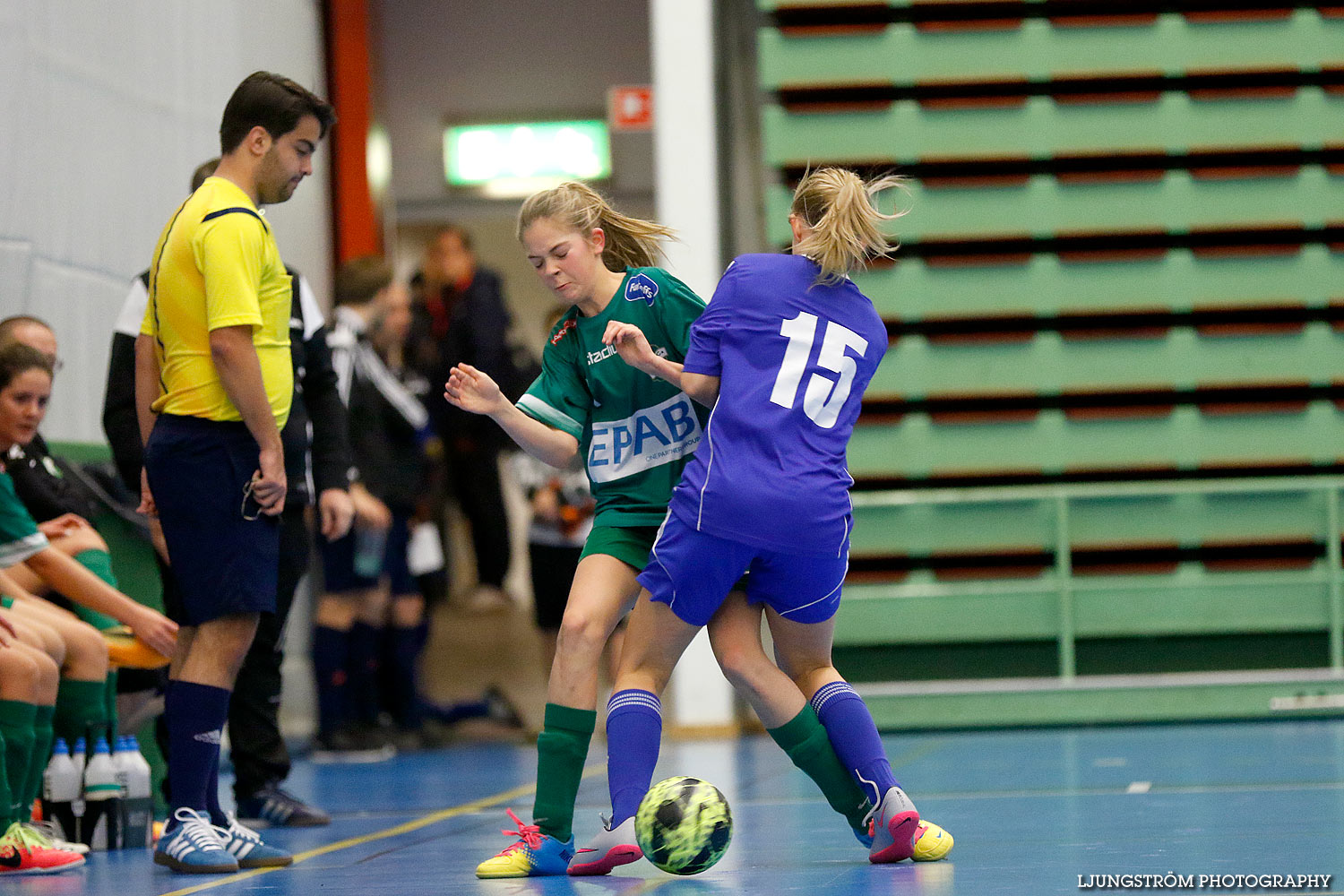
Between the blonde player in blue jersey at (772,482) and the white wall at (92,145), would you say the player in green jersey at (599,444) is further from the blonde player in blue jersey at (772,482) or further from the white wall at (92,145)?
the white wall at (92,145)

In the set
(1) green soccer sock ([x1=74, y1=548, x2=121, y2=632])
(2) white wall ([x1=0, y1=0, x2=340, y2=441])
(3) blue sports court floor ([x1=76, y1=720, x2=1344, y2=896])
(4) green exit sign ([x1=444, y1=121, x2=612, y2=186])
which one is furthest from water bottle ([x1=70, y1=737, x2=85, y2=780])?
(4) green exit sign ([x1=444, y1=121, x2=612, y2=186])

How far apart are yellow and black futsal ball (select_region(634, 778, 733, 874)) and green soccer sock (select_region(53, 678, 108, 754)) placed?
1980mm

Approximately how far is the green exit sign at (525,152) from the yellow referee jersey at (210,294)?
747 cm

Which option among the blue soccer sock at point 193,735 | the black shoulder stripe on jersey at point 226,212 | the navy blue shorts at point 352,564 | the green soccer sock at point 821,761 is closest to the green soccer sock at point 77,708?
the blue soccer sock at point 193,735

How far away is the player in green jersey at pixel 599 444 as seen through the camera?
144 inches

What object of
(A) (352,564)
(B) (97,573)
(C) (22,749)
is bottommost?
(C) (22,749)

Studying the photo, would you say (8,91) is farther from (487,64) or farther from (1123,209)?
(487,64)

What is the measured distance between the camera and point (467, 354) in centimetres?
946

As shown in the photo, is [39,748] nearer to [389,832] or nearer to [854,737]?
[389,832]

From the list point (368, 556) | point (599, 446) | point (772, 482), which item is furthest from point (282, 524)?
point (368, 556)

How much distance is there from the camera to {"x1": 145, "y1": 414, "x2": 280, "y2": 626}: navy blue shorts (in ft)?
12.8

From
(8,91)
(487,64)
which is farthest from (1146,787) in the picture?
(487,64)

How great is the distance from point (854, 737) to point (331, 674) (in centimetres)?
436

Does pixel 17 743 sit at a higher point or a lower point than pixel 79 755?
higher
